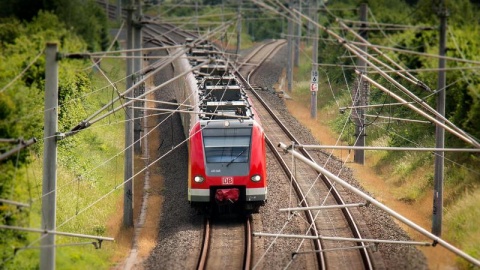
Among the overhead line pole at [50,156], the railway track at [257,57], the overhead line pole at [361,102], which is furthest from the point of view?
the railway track at [257,57]

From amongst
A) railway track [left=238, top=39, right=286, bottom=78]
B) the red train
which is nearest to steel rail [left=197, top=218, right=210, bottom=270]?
the red train

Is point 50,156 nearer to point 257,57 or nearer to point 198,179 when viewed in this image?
point 198,179

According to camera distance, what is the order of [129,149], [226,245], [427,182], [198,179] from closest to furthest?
1. [226,245]
2. [198,179]
3. [129,149]
4. [427,182]

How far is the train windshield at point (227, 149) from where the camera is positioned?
2261cm

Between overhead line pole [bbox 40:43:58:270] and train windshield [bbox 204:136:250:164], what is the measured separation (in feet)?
23.3

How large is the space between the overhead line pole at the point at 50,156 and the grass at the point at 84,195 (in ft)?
1.37

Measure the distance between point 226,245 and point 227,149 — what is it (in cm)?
270

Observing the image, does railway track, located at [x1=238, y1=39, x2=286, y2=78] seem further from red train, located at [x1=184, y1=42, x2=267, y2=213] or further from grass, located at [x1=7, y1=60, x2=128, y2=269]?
red train, located at [x1=184, y1=42, x2=267, y2=213]

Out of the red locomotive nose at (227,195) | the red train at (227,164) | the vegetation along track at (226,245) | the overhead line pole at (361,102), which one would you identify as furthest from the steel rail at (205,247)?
the overhead line pole at (361,102)

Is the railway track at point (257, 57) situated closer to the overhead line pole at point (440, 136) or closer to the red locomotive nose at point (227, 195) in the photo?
the red locomotive nose at point (227, 195)

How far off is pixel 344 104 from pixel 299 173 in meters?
12.9

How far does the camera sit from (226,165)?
2253 centimetres

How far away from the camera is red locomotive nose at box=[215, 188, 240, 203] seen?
22500 millimetres

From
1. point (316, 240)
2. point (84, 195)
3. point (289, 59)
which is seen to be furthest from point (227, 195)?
point (289, 59)
